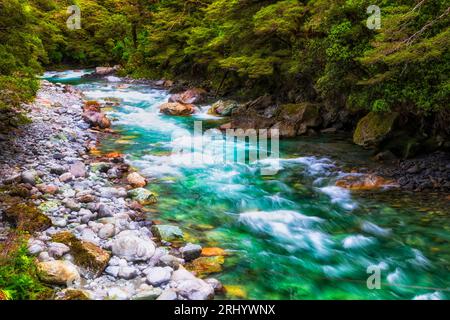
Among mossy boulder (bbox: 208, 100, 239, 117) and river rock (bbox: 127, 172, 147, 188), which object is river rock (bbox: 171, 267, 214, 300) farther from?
mossy boulder (bbox: 208, 100, 239, 117)

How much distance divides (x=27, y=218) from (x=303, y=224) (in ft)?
15.6

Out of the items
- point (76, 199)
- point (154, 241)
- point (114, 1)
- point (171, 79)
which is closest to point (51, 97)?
point (171, 79)

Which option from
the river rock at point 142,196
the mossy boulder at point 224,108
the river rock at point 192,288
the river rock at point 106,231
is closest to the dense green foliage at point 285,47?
the mossy boulder at point 224,108

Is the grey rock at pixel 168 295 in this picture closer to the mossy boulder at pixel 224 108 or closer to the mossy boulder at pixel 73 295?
the mossy boulder at pixel 73 295

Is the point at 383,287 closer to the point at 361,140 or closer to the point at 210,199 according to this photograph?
the point at 210,199

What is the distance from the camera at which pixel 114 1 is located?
37.8 meters

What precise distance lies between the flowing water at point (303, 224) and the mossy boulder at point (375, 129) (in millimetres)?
367

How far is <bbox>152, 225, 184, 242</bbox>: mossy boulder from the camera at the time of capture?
665 cm

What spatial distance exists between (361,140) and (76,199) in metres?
8.51

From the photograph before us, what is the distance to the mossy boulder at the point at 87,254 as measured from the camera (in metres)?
5.32

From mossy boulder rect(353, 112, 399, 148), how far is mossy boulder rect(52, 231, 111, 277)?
28.1 ft

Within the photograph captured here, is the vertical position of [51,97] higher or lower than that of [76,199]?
higher

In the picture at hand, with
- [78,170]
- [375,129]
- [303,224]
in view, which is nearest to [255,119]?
[375,129]

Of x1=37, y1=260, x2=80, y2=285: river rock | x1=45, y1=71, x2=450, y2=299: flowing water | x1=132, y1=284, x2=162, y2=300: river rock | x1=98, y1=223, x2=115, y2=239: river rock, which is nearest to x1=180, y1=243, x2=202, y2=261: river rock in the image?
x1=45, y1=71, x2=450, y2=299: flowing water
